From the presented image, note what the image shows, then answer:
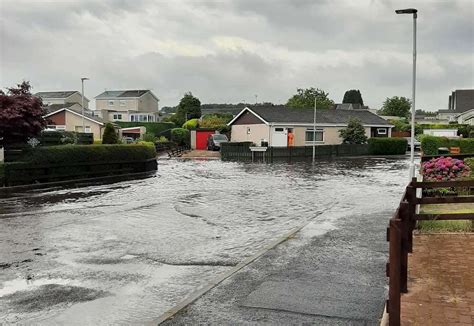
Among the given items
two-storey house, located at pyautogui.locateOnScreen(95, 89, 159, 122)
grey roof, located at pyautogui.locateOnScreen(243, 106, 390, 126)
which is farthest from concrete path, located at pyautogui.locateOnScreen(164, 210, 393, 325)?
two-storey house, located at pyautogui.locateOnScreen(95, 89, 159, 122)

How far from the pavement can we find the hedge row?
752 inches

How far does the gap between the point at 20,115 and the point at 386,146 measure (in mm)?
35319

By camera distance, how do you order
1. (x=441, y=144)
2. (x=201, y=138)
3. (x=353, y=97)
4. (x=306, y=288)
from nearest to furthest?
(x=306, y=288), (x=441, y=144), (x=201, y=138), (x=353, y=97)

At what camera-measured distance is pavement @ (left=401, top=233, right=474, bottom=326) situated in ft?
17.0

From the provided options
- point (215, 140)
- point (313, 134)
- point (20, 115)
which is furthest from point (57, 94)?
point (20, 115)

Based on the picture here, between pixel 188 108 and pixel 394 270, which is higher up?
pixel 188 108

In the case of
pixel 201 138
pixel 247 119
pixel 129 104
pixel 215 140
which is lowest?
pixel 215 140

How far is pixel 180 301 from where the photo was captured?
6312mm

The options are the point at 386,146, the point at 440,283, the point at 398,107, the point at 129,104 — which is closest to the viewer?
the point at 440,283

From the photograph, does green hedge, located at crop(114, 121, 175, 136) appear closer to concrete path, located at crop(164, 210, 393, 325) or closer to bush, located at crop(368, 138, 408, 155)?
bush, located at crop(368, 138, 408, 155)

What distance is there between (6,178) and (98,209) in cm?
799

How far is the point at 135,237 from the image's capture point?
34.1 ft

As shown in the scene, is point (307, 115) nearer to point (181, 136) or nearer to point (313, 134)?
point (313, 134)

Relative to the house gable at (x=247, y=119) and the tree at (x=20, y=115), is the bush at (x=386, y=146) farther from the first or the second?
the tree at (x=20, y=115)
